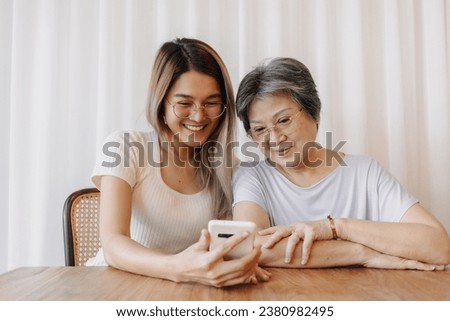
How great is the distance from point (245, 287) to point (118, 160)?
2.03ft

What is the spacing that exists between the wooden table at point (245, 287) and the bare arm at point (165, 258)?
2 centimetres

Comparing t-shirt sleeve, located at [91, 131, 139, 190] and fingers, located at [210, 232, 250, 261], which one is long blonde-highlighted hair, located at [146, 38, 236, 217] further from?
fingers, located at [210, 232, 250, 261]

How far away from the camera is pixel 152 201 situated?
135cm

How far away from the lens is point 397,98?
1841 millimetres

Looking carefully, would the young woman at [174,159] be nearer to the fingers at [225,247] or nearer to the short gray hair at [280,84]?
the short gray hair at [280,84]

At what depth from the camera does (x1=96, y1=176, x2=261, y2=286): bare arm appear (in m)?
0.84

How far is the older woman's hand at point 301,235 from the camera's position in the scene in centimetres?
105

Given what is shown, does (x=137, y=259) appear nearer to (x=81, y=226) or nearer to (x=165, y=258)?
(x=165, y=258)

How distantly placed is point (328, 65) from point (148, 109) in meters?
0.82

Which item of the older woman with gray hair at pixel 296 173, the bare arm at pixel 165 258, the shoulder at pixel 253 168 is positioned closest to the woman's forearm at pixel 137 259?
the bare arm at pixel 165 258

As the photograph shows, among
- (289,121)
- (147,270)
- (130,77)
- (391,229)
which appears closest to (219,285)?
(147,270)

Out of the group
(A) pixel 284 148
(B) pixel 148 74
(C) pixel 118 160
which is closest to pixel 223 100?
(A) pixel 284 148

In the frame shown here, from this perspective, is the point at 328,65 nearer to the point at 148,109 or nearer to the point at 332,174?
the point at 332,174

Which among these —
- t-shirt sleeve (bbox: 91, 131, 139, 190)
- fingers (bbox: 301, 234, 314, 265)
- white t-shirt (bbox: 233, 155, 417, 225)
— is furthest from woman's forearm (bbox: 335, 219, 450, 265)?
t-shirt sleeve (bbox: 91, 131, 139, 190)
